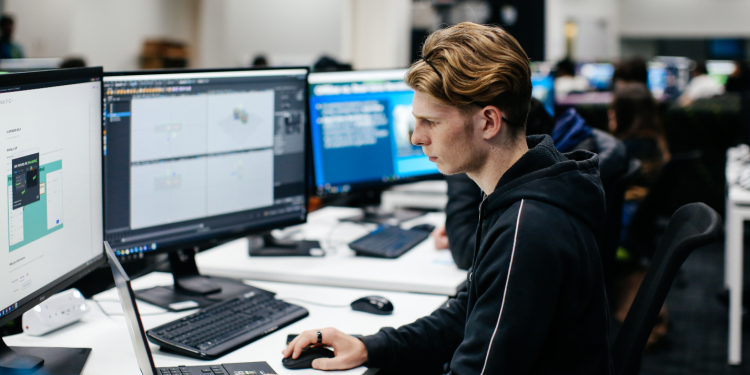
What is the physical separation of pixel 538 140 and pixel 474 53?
24 cm

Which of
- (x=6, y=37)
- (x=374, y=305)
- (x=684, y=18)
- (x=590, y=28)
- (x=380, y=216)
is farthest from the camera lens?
(x=684, y=18)

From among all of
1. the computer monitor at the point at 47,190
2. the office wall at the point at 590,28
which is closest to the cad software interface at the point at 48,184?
the computer monitor at the point at 47,190

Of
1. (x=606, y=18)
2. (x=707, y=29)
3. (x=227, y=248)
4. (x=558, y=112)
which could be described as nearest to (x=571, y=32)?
(x=606, y=18)

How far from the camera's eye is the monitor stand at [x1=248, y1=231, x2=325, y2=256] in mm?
1903

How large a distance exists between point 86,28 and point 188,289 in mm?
5349

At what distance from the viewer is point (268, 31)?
797cm

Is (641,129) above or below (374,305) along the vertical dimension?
above

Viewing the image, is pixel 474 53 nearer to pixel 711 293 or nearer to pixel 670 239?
pixel 670 239

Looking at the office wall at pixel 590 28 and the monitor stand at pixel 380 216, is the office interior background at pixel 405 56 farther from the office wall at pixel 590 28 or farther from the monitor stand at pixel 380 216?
the office wall at pixel 590 28

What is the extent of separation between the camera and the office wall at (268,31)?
757cm

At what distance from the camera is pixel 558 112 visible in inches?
196

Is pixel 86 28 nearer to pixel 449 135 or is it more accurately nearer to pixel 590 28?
pixel 449 135

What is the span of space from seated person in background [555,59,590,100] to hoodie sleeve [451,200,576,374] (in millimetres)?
7090

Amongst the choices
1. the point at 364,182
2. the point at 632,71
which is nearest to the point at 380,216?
the point at 364,182
